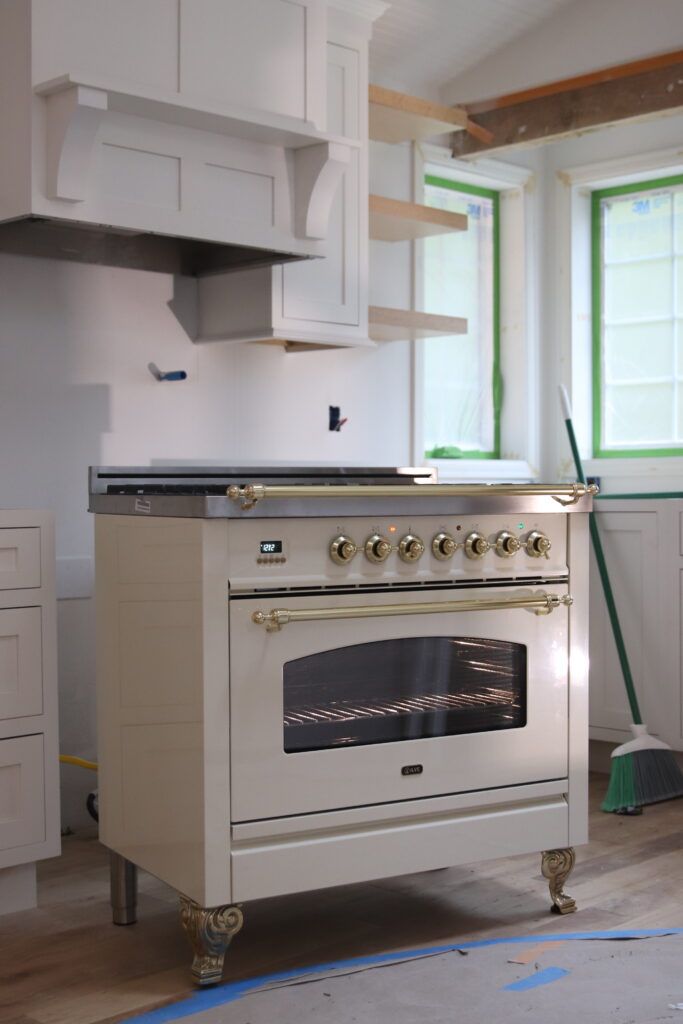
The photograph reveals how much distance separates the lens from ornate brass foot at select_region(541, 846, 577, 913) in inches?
100

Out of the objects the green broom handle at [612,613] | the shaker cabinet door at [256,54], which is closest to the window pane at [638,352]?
the green broom handle at [612,613]

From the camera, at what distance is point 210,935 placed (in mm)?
2160

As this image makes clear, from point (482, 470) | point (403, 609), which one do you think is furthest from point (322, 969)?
point (482, 470)

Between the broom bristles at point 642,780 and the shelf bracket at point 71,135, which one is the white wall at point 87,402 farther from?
the broom bristles at point 642,780

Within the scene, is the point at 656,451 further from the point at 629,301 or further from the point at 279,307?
the point at 279,307

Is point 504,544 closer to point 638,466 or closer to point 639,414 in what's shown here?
point 638,466

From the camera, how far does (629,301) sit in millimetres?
4562

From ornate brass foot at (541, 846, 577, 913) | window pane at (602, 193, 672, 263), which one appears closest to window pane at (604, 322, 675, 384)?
window pane at (602, 193, 672, 263)

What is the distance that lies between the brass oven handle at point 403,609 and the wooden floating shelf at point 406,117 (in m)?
1.75

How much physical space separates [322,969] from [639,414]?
282 centimetres

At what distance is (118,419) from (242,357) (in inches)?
18.6

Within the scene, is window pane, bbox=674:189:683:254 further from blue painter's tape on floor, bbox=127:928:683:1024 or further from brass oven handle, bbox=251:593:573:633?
blue painter's tape on floor, bbox=127:928:683:1024

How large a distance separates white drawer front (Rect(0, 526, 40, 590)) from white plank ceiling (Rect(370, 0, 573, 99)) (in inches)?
84.8

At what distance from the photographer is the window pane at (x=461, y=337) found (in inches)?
175
